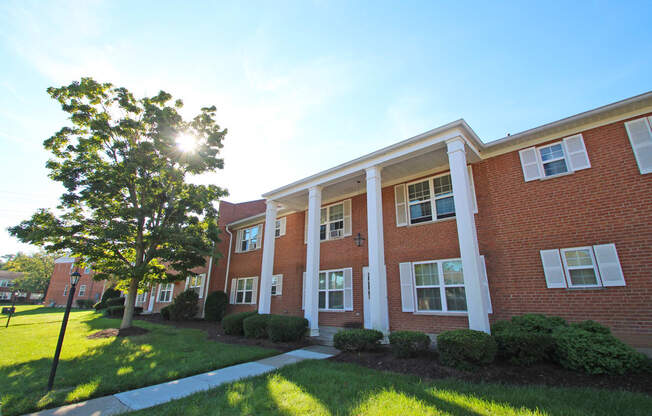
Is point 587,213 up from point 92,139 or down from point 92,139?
down

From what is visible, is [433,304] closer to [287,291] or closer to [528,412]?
[528,412]

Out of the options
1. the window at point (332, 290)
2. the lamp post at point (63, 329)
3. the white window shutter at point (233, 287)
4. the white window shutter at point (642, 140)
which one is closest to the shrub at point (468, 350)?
the white window shutter at point (642, 140)

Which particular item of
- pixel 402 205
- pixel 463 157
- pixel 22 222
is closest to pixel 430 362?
pixel 463 157

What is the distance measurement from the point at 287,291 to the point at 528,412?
40.6ft

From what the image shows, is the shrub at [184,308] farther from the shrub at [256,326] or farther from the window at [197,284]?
the shrub at [256,326]

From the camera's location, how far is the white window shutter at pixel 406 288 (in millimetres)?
10305

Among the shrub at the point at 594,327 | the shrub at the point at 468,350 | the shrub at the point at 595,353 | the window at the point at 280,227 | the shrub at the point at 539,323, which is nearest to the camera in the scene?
the shrub at the point at 595,353

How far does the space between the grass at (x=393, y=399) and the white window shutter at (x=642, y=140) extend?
5.99 meters

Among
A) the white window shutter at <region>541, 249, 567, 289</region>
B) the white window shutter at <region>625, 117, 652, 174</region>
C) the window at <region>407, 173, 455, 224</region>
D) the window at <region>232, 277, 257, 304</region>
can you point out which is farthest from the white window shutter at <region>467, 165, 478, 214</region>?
the window at <region>232, 277, 257, 304</region>

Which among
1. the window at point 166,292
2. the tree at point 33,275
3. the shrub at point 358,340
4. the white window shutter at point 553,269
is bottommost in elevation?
the shrub at point 358,340

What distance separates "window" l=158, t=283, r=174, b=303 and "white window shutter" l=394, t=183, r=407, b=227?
834 inches

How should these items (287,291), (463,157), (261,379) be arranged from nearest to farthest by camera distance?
(261,379)
(463,157)
(287,291)

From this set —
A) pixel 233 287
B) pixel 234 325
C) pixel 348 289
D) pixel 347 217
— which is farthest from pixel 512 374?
pixel 233 287

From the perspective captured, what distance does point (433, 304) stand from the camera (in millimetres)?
9922
